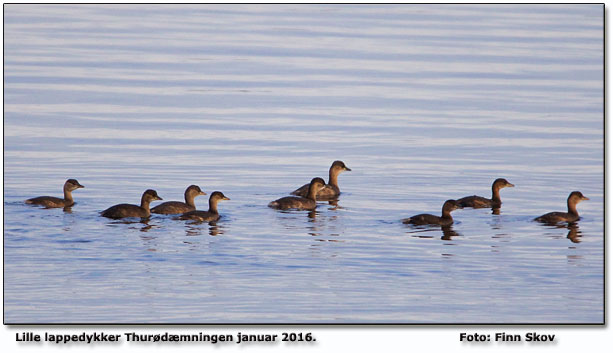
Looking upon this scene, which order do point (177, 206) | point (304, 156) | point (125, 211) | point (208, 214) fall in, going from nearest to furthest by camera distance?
point (125, 211) < point (208, 214) < point (177, 206) < point (304, 156)

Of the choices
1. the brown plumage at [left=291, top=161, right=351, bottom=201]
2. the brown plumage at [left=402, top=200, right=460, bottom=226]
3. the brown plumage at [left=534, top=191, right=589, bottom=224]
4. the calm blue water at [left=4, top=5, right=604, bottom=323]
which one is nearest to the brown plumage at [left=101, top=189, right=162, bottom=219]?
the calm blue water at [left=4, top=5, right=604, bottom=323]

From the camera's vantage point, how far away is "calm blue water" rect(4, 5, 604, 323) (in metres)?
12.3

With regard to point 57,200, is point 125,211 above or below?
below

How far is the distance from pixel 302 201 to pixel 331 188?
67.8 inches

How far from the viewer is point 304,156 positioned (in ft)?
68.6

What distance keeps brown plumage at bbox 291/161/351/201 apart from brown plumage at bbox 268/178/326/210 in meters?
0.13

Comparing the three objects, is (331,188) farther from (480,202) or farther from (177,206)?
(177,206)

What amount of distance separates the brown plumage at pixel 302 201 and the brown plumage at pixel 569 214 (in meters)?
3.26

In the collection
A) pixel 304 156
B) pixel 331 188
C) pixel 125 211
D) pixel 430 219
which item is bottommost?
pixel 430 219

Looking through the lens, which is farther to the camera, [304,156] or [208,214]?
[304,156]

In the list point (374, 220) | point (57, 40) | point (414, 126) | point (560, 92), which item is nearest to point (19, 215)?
point (374, 220)

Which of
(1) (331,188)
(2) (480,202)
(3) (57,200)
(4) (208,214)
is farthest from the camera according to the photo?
(1) (331,188)

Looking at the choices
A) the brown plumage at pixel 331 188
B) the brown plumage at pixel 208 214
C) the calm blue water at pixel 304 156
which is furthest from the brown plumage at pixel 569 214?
the brown plumage at pixel 208 214

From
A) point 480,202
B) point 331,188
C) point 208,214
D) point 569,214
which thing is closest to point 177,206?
point 208,214
